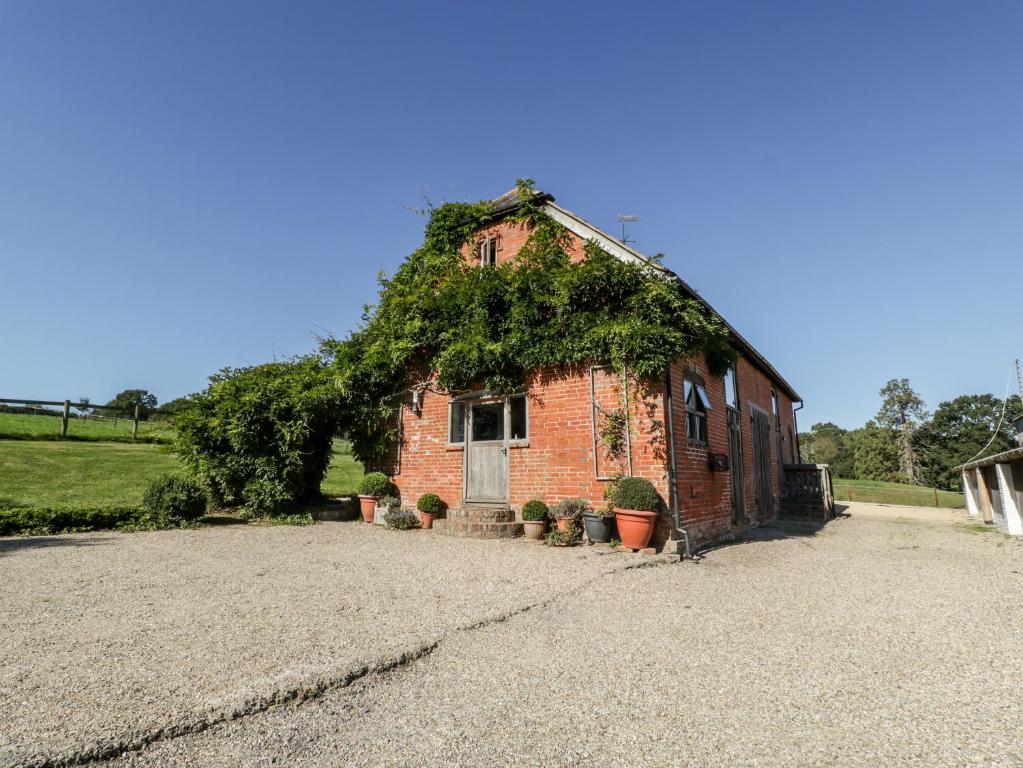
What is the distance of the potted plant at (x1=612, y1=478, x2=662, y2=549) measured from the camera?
7699 millimetres

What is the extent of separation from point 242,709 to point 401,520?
7.88 metres

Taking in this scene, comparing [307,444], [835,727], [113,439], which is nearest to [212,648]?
[835,727]

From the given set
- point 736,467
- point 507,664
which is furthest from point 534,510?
point 736,467

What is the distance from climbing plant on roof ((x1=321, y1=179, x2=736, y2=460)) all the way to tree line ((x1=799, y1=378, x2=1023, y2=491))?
59294 millimetres

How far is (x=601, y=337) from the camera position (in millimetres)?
8875

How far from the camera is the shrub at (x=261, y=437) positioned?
37.3ft

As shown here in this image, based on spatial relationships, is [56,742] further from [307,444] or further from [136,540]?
A: [307,444]

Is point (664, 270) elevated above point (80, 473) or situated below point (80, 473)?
above

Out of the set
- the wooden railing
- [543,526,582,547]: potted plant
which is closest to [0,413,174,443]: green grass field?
[543,526,582,547]: potted plant

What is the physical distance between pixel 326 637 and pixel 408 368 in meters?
8.55

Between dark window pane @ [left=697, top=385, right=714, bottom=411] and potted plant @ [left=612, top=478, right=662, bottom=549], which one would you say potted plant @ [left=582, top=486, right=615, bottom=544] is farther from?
dark window pane @ [left=697, top=385, right=714, bottom=411]

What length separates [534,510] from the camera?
29.1 feet

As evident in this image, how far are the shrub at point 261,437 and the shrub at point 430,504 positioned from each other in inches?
124

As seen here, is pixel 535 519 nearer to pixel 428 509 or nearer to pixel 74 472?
pixel 428 509
